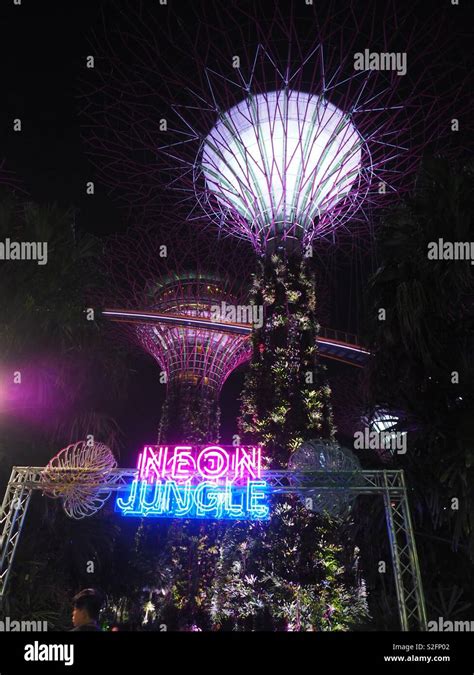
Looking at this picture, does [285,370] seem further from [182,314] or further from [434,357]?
[182,314]

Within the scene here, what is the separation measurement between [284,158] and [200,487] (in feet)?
36.6

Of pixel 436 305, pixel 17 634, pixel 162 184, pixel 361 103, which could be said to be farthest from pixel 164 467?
pixel 361 103

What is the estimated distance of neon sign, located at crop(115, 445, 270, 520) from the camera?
11125 millimetres

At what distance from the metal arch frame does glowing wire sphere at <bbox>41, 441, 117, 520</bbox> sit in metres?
0.19

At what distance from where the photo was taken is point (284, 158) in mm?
18109

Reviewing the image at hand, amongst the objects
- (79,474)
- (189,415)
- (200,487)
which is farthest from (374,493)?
(189,415)

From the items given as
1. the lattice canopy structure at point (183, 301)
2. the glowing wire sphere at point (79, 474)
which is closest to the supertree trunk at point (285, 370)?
the glowing wire sphere at point (79, 474)

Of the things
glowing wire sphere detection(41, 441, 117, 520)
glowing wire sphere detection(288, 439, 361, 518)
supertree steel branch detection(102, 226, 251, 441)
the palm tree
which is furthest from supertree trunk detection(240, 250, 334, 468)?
supertree steel branch detection(102, 226, 251, 441)

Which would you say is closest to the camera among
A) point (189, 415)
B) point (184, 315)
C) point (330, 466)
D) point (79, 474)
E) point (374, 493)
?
point (374, 493)

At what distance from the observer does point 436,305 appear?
936 cm

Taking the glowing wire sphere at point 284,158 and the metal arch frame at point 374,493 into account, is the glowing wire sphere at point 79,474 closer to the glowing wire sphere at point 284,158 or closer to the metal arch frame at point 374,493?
the metal arch frame at point 374,493

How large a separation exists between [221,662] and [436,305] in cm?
714

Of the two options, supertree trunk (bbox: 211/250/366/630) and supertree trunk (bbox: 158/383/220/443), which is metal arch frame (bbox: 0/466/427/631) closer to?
supertree trunk (bbox: 211/250/366/630)

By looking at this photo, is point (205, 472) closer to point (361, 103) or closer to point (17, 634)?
point (17, 634)
